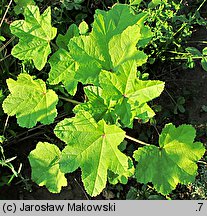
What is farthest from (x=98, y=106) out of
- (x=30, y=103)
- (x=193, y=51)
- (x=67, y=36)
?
(x=193, y=51)

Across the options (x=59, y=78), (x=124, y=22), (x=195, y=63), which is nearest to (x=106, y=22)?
(x=124, y=22)

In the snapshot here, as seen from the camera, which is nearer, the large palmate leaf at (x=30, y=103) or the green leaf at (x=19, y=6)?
the large palmate leaf at (x=30, y=103)

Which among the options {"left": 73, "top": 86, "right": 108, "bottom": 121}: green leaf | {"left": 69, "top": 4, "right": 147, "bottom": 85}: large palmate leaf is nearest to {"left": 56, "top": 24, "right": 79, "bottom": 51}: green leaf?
{"left": 69, "top": 4, "right": 147, "bottom": 85}: large palmate leaf

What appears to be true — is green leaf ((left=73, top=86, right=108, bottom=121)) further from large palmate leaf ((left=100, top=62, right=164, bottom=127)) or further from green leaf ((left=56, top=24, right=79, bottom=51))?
green leaf ((left=56, top=24, right=79, bottom=51))

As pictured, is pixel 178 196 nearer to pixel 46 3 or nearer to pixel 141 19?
pixel 141 19

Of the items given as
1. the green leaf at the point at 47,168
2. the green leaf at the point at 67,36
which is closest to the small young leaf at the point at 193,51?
the green leaf at the point at 67,36

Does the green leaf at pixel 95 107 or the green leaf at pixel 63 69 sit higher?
the green leaf at pixel 63 69

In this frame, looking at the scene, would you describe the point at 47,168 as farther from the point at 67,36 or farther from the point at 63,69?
the point at 67,36

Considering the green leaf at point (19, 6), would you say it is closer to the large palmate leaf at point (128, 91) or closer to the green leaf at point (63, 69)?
the green leaf at point (63, 69)
